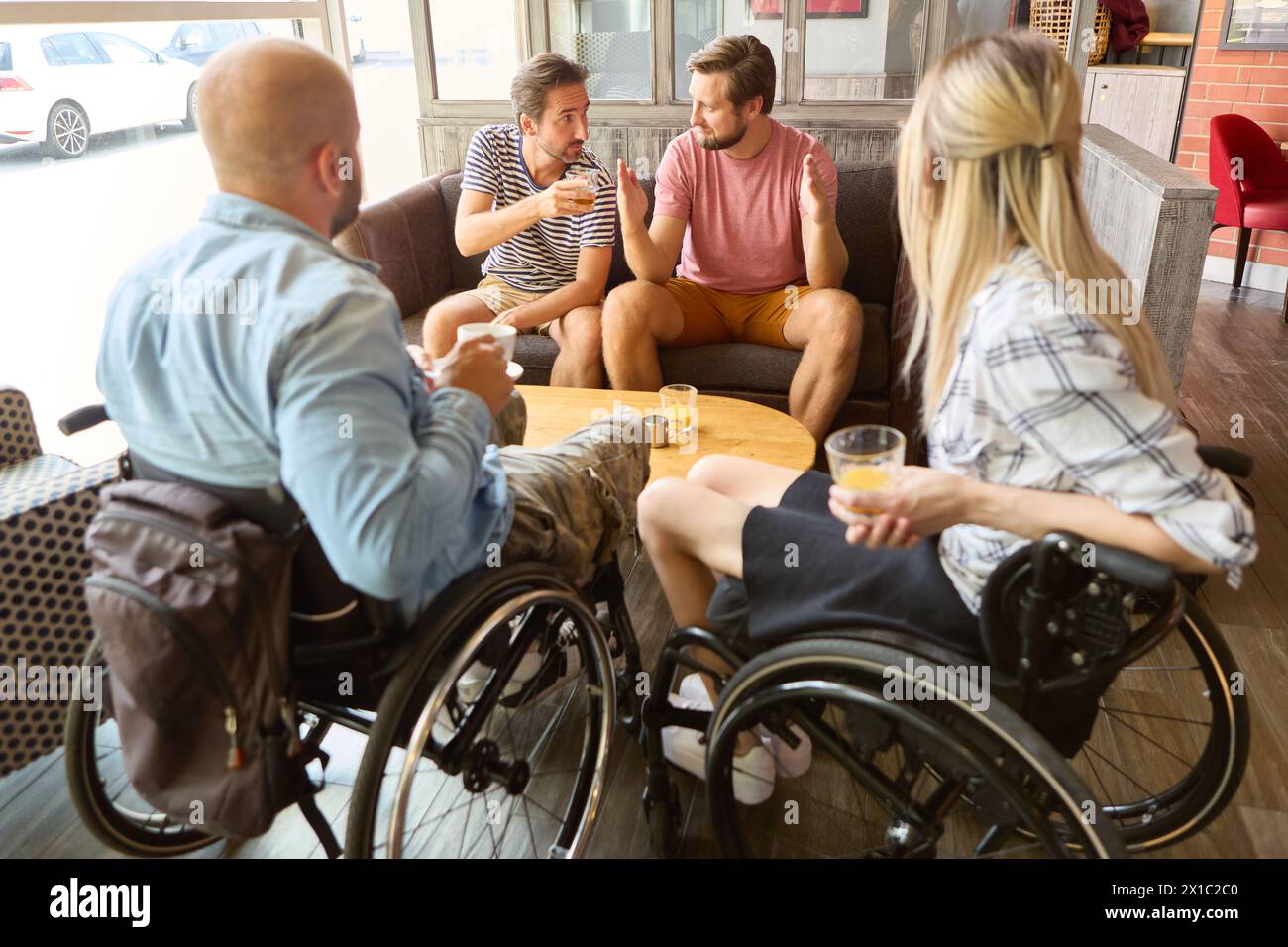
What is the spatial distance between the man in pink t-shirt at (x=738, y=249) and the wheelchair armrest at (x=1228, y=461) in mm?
1502

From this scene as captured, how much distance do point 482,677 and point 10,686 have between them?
765 millimetres

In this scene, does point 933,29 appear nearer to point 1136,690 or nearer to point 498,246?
point 498,246

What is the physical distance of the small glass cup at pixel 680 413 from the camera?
2078 millimetres

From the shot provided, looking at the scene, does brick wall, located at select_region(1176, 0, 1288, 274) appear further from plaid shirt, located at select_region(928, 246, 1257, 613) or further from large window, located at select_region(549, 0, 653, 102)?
plaid shirt, located at select_region(928, 246, 1257, 613)

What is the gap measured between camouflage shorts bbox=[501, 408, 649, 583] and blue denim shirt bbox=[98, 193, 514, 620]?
0.93 ft

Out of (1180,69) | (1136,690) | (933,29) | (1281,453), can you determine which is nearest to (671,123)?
(933,29)

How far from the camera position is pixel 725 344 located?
285 centimetres

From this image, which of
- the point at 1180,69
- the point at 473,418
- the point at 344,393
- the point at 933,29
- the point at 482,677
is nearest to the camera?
the point at 344,393

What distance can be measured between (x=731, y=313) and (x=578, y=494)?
1474 mm

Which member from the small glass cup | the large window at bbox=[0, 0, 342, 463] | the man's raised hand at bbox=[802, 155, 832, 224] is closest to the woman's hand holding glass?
the small glass cup

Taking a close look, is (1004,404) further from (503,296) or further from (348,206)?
(503,296)

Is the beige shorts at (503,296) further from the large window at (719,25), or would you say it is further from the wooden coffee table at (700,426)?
the large window at (719,25)

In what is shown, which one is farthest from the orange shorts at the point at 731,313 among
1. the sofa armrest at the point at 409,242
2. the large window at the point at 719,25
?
the large window at the point at 719,25

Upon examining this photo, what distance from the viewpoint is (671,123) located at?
11.6 feet
